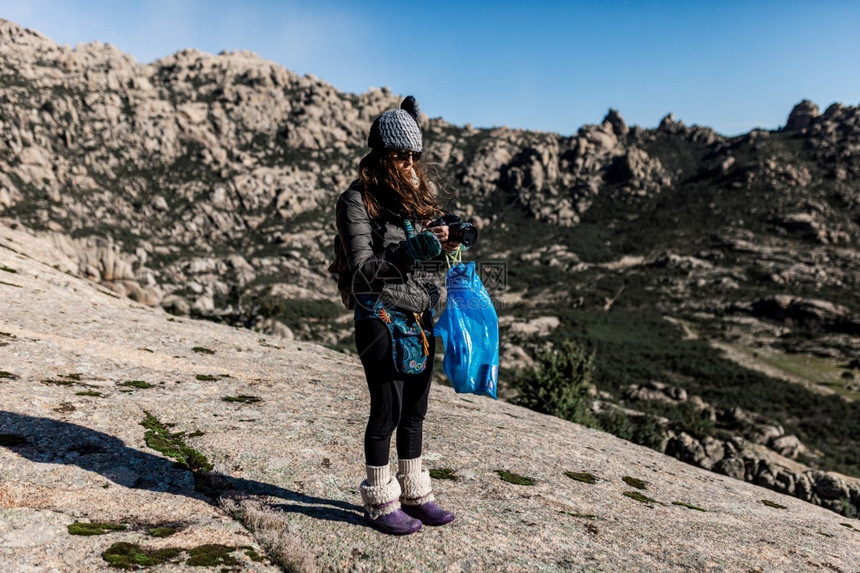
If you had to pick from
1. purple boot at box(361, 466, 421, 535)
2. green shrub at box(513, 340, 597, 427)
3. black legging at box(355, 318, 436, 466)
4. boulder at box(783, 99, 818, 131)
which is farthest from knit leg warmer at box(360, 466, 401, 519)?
boulder at box(783, 99, 818, 131)

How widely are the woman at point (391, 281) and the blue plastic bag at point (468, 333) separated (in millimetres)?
208

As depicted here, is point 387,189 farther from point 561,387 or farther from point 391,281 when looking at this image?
point 561,387

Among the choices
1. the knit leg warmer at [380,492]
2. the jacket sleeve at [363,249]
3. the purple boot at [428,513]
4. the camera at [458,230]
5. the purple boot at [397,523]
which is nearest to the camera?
the jacket sleeve at [363,249]

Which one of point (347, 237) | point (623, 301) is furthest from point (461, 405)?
point (623, 301)

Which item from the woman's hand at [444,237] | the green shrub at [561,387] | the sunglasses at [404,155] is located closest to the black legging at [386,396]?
the woman's hand at [444,237]

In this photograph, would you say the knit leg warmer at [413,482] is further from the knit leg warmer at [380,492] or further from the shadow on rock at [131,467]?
the shadow on rock at [131,467]

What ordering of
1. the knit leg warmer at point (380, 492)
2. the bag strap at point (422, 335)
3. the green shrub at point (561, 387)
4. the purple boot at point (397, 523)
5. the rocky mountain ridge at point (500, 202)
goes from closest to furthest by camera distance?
1. the bag strap at point (422, 335)
2. the knit leg warmer at point (380, 492)
3. the purple boot at point (397, 523)
4. the green shrub at point (561, 387)
5. the rocky mountain ridge at point (500, 202)

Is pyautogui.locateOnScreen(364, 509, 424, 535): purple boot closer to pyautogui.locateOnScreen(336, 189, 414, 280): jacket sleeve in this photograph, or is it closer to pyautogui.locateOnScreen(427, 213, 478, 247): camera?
pyautogui.locateOnScreen(336, 189, 414, 280): jacket sleeve

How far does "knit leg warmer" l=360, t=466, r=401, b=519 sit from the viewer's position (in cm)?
414

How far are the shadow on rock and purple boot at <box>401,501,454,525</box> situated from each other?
575mm

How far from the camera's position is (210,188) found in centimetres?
12125

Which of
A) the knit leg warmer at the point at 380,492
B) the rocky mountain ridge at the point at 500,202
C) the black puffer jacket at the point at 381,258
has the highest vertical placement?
the rocky mountain ridge at the point at 500,202

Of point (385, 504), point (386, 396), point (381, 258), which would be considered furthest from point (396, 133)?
point (385, 504)

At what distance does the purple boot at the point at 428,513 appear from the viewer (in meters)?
4.54
